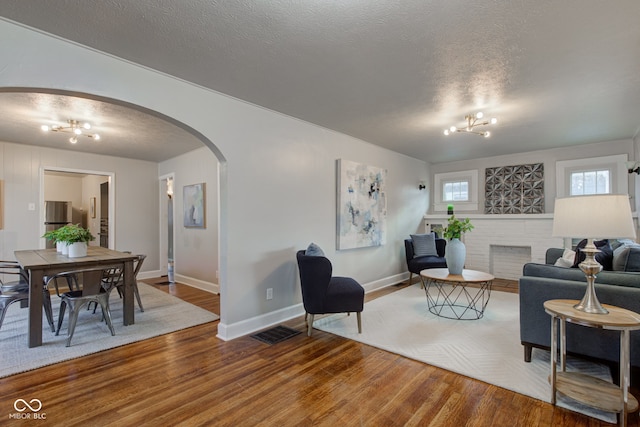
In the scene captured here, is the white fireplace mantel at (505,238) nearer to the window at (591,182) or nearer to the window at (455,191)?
the window at (455,191)

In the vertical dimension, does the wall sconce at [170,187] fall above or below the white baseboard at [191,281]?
above

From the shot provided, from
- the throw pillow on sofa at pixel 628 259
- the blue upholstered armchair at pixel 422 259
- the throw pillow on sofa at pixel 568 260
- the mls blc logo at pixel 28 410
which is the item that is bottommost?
the mls blc logo at pixel 28 410

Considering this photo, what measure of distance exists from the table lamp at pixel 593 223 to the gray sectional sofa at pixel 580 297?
13.9 inches

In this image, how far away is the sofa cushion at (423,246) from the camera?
5395 millimetres

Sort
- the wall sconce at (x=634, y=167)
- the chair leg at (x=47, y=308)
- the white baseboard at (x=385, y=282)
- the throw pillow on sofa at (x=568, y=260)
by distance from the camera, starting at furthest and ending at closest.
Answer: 1. the white baseboard at (x=385, y=282)
2. the wall sconce at (x=634, y=167)
3. the chair leg at (x=47, y=308)
4. the throw pillow on sofa at (x=568, y=260)

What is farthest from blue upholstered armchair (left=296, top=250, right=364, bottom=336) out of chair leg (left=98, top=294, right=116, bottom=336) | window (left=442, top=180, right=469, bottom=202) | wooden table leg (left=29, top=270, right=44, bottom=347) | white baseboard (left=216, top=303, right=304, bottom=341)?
window (left=442, top=180, right=469, bottom=202)

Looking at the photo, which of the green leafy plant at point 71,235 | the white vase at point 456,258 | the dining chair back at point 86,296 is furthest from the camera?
the white vase at point 456,258

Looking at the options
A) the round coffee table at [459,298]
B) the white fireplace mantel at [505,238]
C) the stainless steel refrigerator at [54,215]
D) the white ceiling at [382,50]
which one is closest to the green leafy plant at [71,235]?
the white ceiling at [382,50]

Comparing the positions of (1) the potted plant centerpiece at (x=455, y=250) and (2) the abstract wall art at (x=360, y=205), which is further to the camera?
(2) the abstract wall art at (x=360, y=205)

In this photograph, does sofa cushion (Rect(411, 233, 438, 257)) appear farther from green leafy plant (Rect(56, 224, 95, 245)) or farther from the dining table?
green leafy plant (Rect(56, 224, 95, 245))

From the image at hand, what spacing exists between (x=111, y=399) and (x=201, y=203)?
3.57 metres

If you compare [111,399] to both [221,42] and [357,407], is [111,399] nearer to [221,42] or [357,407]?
[357,407]

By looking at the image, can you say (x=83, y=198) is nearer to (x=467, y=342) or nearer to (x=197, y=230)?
(x=197, y=230)

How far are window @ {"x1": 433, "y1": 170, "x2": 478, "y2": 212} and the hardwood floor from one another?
464 centimetres
